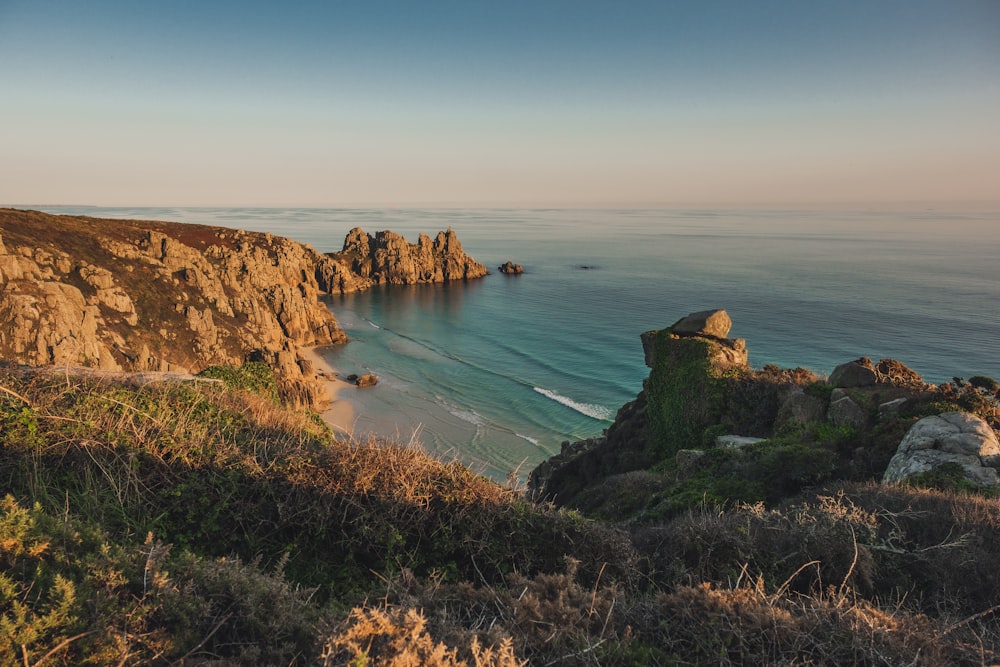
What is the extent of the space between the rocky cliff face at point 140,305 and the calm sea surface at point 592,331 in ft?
25.9

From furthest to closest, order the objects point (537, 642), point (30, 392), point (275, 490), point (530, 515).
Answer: point (30, 392), point (530, 515), point (275, 490), point (537, 642)

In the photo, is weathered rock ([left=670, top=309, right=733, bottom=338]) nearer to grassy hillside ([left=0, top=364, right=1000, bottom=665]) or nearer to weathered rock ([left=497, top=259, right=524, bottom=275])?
grassy hillside ([left=0, top=364, right=1000, bottom=665])

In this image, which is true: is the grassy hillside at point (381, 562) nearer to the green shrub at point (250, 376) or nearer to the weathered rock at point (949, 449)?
the weathered rock at point (949, 449)

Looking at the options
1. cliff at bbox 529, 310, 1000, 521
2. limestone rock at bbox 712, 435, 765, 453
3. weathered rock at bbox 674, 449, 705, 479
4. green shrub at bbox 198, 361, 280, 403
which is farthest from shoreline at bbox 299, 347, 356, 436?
limestone rock at bbox 712, 435, 765, 453

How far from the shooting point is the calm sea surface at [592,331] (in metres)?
40.9

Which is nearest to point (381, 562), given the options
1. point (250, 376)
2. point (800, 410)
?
point (250, 376)

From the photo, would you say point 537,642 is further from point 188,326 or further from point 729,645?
point 188,326

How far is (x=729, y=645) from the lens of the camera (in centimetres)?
417

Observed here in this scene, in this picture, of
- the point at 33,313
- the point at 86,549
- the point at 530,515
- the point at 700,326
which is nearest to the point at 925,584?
the point at 530,515

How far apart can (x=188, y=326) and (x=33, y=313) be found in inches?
584

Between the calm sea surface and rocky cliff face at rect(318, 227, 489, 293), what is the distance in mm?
6375

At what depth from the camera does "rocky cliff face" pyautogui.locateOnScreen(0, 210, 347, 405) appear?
111 ft

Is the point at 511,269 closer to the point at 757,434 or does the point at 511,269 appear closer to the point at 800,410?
the point at 757,434

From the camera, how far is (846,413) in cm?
1703
